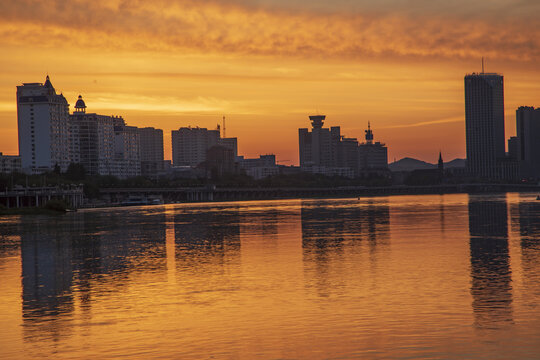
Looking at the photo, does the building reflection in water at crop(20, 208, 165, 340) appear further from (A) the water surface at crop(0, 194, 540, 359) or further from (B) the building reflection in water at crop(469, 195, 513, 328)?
(B) the building reflection in water at crop(469, 195, 513, 328)

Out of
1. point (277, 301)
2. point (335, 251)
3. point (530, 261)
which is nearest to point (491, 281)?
point (530, 261)

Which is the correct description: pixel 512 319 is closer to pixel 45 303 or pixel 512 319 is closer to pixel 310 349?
pixel 310 349

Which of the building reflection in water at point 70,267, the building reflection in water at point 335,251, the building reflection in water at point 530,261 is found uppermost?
the building reflection in water at point 70,267

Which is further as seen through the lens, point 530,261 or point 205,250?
point 205,250

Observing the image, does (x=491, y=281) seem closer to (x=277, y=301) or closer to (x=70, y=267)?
(x=277, y=301)

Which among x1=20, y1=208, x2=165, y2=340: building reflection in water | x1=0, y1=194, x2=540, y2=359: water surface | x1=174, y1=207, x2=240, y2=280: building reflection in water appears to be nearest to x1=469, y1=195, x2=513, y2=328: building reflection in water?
x1=0, y1=194, x2=540, y2=359: water surface

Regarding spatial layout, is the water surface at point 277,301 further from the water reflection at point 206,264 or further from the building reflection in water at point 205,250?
the building reflection in water at point 205,250

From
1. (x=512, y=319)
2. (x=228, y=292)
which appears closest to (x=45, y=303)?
(x=228, y=292)

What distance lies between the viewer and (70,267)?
169 ft

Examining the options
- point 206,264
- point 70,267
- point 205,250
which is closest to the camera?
point 70,267

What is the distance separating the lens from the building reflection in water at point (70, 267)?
108 ft

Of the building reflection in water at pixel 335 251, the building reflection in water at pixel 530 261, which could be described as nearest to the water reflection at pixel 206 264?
the building reflection in water at pixel 335 251

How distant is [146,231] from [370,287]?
58.5 meters

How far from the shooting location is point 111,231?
9412 centimetres
